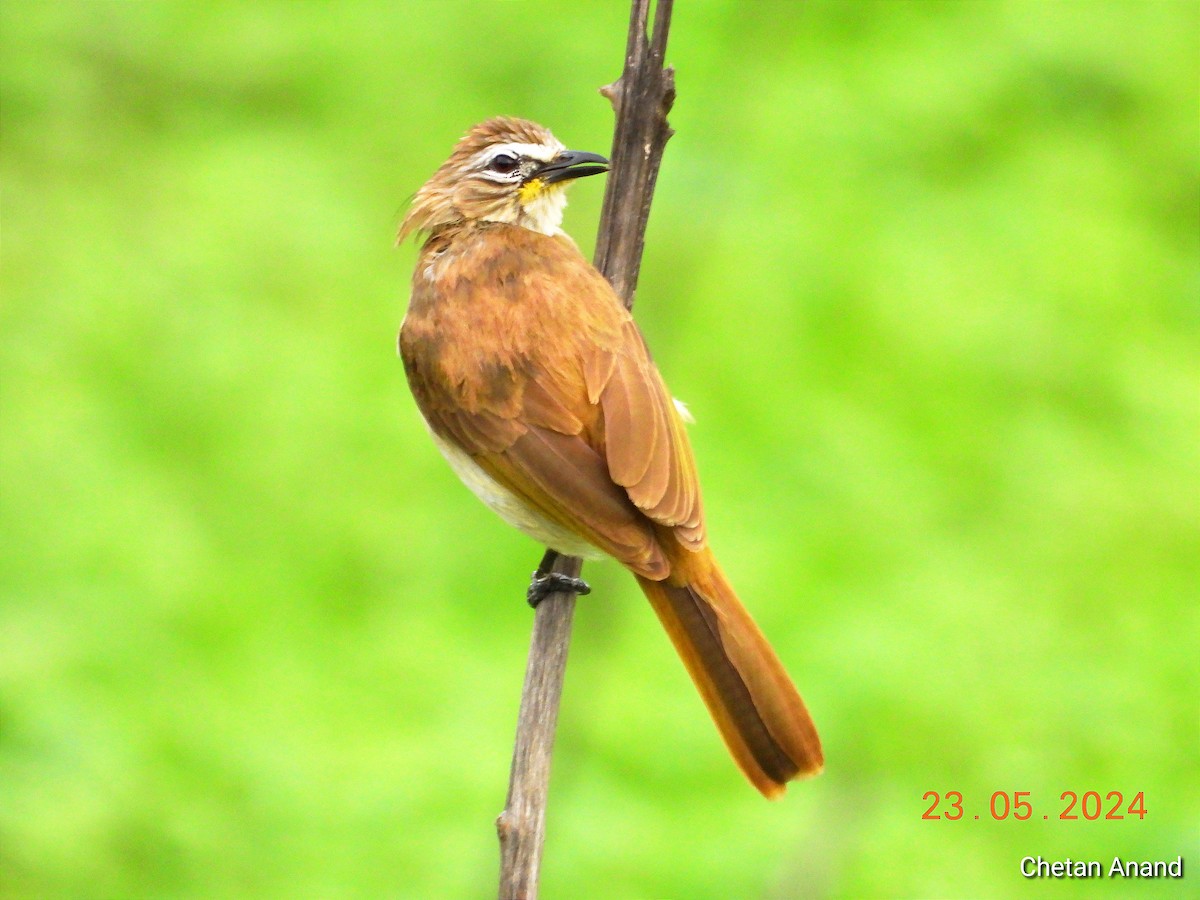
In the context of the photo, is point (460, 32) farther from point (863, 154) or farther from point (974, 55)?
point (974, 55)

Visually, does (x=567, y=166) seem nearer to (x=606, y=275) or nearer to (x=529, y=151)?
(x=529, y=151)

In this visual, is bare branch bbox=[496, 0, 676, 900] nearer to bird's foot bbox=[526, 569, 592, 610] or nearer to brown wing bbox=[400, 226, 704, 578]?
bird's foot bbox=[526, 569, 592, 610]

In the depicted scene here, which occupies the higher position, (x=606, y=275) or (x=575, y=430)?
(x=606, y=275)

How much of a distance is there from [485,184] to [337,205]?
11.1 ft

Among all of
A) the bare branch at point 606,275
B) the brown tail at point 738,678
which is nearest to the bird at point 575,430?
the brown tail at point 738,678

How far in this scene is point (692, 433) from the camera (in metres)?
6.84

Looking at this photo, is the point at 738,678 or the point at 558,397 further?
the point at 558,397

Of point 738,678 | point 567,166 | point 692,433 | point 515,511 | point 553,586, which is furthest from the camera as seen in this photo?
point 692,433

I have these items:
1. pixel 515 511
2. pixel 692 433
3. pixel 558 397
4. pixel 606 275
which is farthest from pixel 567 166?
pixel 692 433

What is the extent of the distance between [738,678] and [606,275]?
3.85 ft

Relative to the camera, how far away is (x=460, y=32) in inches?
342

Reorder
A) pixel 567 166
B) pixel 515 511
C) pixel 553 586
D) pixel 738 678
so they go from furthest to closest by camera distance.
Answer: pixel 567 166
pixel 515 511
pixel 553 586
pixel 738 678

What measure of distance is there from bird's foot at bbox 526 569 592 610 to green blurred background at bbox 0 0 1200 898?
0.17 metres

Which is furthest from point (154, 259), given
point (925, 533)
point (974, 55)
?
point (974, 55)
